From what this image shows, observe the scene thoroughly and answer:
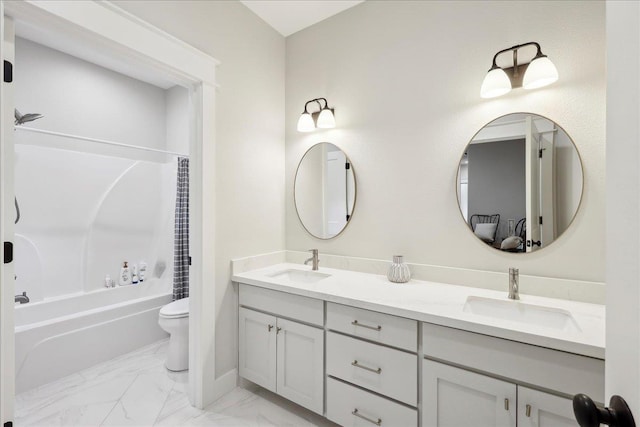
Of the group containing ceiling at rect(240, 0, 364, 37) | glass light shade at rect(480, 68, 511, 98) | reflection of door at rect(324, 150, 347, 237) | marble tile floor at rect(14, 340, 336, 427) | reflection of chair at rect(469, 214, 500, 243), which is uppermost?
ceiling at rect(240, 0, 364, 37)

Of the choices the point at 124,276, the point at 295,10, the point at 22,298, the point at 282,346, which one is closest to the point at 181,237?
the point at 124,276

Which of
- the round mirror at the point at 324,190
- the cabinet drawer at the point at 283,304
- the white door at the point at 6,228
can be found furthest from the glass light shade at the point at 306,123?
the white door at the point at 6,228

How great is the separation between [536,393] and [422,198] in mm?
1177

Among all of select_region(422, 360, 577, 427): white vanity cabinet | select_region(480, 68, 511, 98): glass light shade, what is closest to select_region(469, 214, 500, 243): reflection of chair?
select_region(480, 68, 511, 98): glass light shade

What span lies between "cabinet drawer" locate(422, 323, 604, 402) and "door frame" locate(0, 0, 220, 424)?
1403 millimetres

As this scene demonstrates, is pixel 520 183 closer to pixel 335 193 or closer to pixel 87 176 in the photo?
pixel 335 193

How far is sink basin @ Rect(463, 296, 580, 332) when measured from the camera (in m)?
1.43

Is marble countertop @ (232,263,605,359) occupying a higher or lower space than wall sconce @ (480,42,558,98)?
lower

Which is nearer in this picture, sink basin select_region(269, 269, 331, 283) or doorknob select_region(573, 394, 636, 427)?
doorknob select_region(573, 394, 636, 427)

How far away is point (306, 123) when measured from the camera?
2.43 metres

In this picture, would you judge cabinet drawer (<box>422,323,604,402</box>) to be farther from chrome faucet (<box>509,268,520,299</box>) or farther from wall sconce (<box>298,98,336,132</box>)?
wall sconce (<box>298,98,336,132</box>)

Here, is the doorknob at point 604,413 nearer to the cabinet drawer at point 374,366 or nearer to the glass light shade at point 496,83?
the cabinet drawer at point 374,366

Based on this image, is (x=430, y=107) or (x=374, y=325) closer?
(x=374, y=325)

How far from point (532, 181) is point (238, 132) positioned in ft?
6.30
